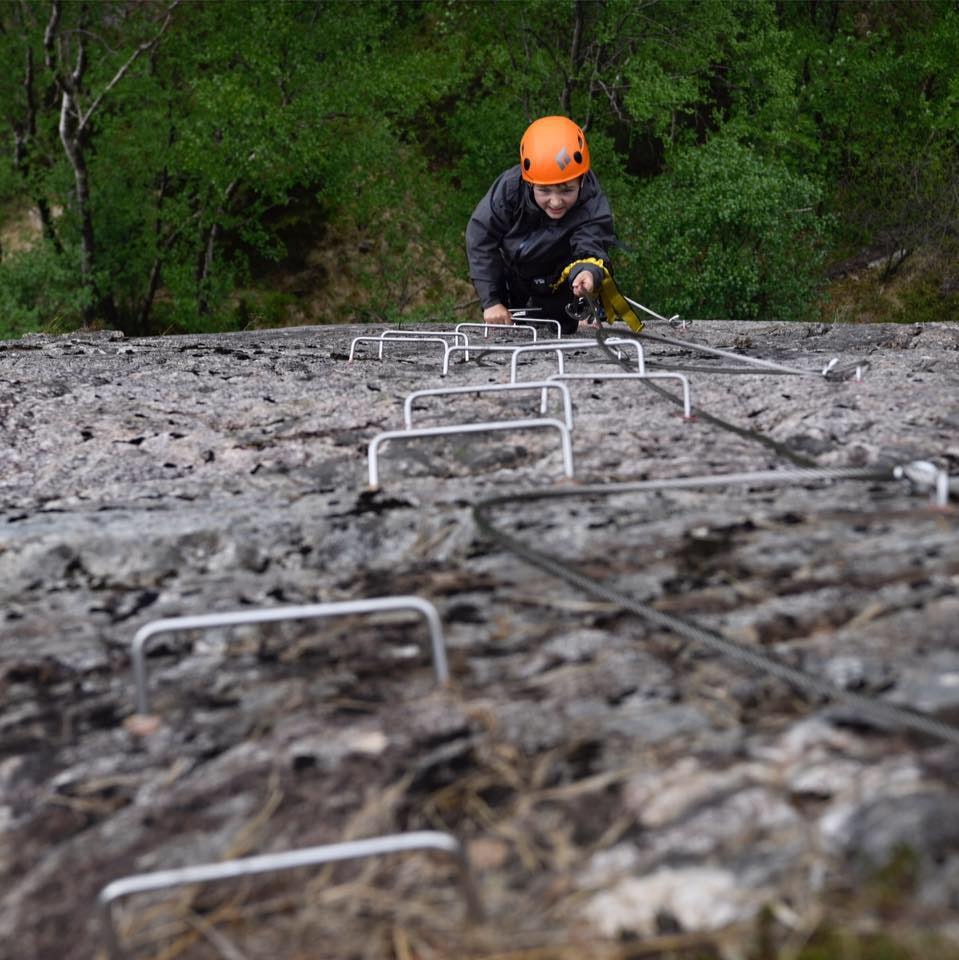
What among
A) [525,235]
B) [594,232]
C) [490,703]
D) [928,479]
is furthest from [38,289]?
[490,703]

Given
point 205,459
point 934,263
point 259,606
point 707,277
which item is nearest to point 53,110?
point 707,277

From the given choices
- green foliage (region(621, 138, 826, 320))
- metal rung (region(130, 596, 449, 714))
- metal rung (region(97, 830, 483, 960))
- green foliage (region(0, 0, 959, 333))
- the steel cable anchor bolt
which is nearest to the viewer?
metal rung (region(97, 830, 483, 960))

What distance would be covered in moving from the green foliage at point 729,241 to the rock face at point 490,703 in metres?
13.4

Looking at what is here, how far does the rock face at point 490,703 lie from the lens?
1348mm

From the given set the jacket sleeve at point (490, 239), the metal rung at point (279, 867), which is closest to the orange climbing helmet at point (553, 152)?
the jacket sleeve at point (490, 239)

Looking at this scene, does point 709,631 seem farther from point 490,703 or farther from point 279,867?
point 279,867

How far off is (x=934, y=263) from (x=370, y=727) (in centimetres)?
2109

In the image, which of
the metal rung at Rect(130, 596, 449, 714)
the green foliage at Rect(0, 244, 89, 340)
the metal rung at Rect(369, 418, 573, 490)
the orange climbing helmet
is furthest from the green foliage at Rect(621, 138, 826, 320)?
the metal rung at Rect(130, 596, 449, 714)

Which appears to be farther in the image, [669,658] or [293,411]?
[293,411]

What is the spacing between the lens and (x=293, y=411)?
13.8ft

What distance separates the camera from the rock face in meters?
1.35

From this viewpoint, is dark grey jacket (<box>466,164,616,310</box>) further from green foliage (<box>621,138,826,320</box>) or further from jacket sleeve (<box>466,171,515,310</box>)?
green foliage (<box>621,138,826,320</box>)

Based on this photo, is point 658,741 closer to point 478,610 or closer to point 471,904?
point 471,904

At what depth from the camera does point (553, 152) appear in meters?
6.39
